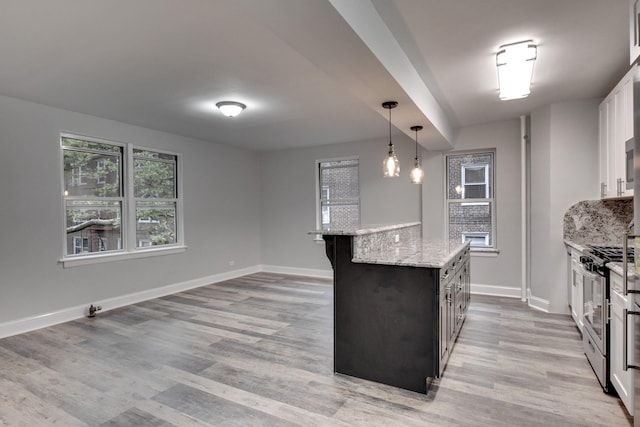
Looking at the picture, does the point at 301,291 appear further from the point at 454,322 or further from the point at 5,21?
the point at 5,21

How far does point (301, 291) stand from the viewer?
5.40m

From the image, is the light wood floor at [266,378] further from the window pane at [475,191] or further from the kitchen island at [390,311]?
the window pane at [475,191]

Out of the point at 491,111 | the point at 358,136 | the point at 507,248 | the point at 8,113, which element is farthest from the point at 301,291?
the point at 8,113

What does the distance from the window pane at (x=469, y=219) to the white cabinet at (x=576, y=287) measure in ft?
4.45

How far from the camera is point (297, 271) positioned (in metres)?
6.79

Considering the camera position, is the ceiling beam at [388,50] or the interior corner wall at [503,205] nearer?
the ceiling beam at [388,50]

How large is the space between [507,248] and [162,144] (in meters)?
5.33

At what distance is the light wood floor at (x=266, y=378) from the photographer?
2.16 meters

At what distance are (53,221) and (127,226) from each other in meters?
0.89

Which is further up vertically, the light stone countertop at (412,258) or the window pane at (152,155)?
the window pane at (152,155)

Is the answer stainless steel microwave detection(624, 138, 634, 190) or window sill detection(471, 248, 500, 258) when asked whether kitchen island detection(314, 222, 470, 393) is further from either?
window sill detection(471, 248, 500, 258)

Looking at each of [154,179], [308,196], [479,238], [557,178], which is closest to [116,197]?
[154,179]

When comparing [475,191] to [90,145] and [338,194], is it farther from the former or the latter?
[90,145]

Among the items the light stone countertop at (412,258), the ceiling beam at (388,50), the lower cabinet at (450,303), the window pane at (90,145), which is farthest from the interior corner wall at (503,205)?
the window pane at (90,145)
